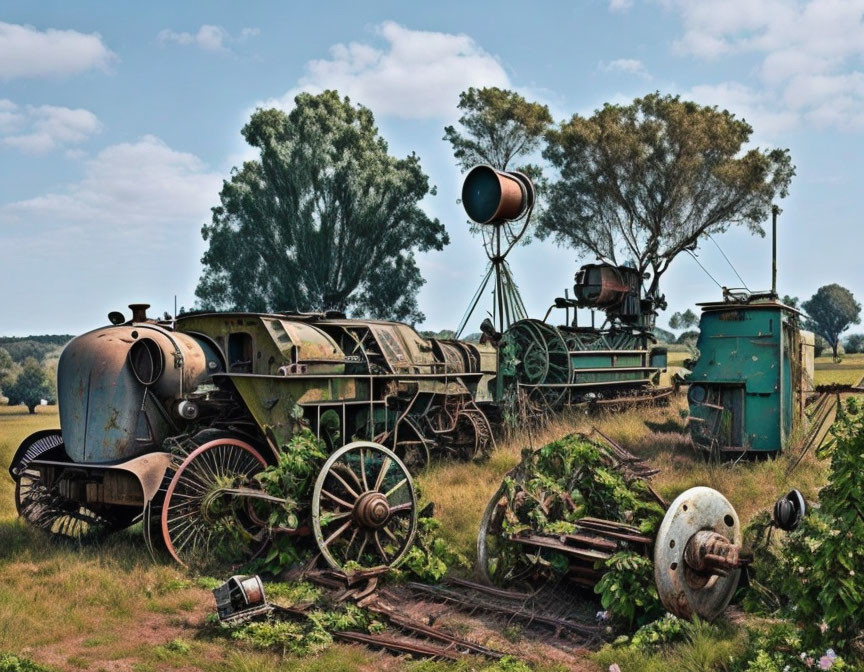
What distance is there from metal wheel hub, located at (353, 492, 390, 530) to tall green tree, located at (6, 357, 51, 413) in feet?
110

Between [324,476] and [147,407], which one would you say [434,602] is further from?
[147,407]

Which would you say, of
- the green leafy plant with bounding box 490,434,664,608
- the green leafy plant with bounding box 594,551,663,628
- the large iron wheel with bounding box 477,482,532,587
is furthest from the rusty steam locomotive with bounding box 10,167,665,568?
the green leafy plant with bounding box 594,551,663,628

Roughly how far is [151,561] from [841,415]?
723 centimetres

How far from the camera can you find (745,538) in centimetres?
793

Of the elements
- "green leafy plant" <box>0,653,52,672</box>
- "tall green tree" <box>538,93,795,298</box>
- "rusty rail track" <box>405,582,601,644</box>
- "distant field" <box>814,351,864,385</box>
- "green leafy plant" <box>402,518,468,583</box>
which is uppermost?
"tall green tree" <box>538,93,795,298</box>

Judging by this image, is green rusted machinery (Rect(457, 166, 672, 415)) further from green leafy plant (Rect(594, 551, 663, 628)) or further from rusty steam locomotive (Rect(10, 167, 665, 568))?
green leafy plant (Rect(594, 551, 663, 628))

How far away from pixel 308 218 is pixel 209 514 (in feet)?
85.0

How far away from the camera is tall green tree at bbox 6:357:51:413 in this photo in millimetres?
37531

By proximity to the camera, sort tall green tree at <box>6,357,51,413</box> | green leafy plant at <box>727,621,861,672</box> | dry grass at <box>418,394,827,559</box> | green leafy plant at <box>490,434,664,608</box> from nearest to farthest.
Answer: green leafy plant at <box>727,621,861,672</box> → green leafy plant at <box>490,434,664,608</box> → dry grass at <box>418,394,827,559</box> → tall green tree at <box>6,357,51,413</box>

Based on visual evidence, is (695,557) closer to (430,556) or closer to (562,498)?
(562,498)

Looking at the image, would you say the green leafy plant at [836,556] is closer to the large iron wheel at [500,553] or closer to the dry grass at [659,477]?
the large iron wheel at [500,553]

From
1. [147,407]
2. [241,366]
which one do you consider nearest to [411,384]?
[241,366]

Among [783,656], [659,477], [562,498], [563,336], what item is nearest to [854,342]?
[563,336]

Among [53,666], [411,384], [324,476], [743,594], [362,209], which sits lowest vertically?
[53,666]
